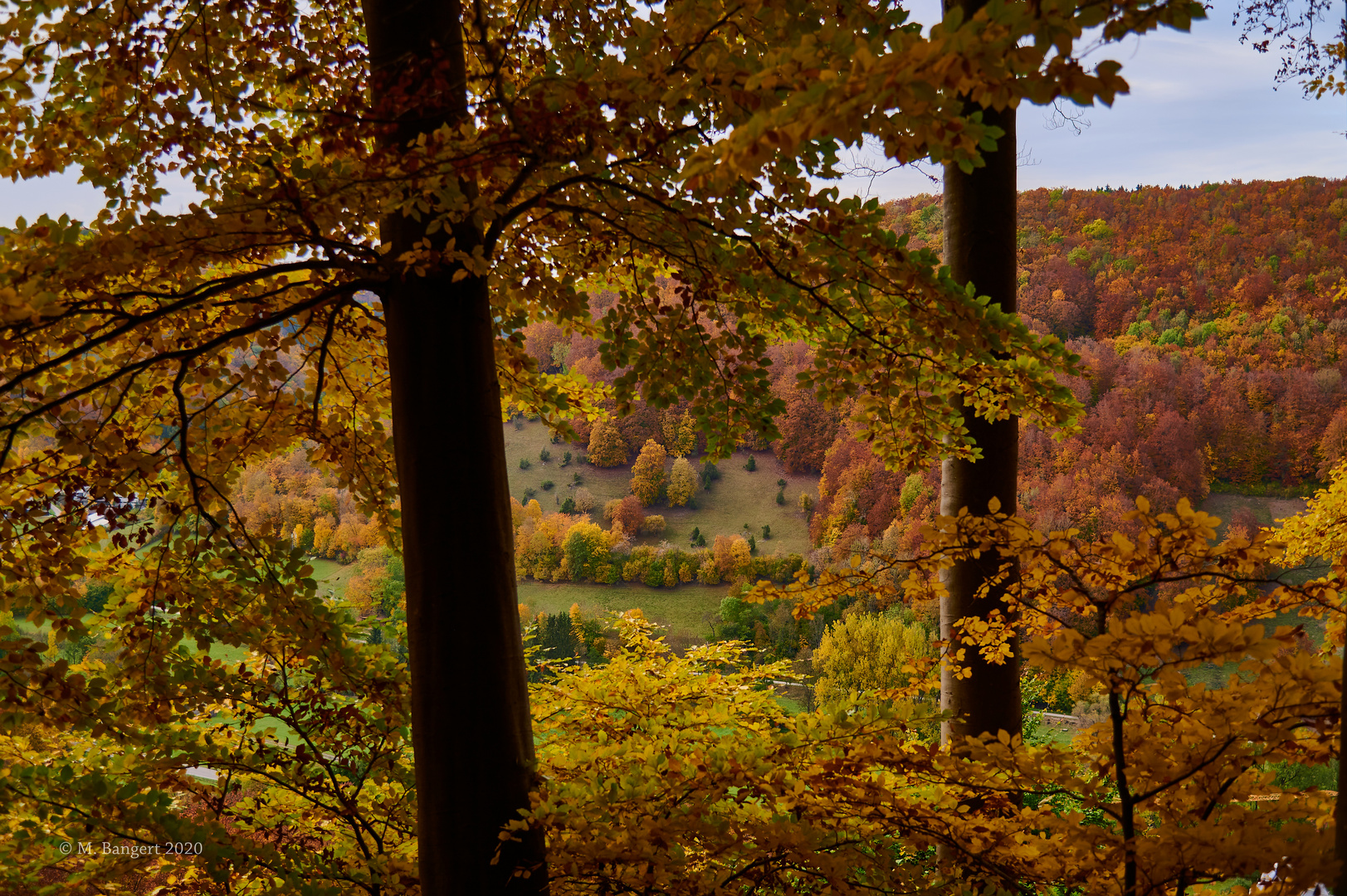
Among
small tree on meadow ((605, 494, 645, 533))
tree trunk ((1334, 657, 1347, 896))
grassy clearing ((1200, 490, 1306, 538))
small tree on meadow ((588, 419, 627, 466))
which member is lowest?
small tree on meadow ((605, 494, 645, 533))

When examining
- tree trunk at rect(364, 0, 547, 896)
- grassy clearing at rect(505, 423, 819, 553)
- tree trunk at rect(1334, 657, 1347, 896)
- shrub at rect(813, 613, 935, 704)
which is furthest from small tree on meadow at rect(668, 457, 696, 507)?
tree trunk at rect(1334, 657, 1347, 896)

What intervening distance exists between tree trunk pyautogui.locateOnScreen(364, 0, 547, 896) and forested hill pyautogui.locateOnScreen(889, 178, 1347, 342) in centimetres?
2680

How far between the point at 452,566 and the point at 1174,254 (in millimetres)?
32780

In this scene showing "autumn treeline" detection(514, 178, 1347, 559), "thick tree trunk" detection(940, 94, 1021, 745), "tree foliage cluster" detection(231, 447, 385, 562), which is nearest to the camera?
"thick tree trunk" detection(940, 94, 1021, 745)

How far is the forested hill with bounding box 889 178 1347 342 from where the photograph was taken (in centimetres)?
2673

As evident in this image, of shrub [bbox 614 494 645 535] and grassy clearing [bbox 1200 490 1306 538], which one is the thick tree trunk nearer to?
grassy clearing [bbox 1200 490 1306 538]

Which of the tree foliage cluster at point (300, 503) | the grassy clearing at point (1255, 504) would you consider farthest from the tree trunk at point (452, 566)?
the grassy clearing at point (1255, 504)

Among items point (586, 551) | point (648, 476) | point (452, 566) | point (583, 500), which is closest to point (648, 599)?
point (586, 551)

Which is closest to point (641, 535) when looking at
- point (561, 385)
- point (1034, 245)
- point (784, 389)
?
point (784, 389)

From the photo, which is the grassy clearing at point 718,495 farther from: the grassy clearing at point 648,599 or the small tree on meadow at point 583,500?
the grassy clearing at point 648,599

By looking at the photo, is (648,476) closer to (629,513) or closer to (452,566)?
(629,513)

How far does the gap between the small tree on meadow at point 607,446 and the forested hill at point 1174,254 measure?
52.4 ft

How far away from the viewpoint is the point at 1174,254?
2819 cm

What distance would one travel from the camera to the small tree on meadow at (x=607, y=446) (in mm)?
35000
